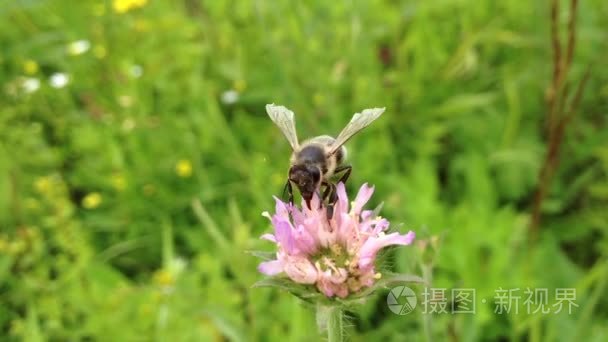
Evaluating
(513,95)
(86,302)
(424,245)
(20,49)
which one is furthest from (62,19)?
(424,245)

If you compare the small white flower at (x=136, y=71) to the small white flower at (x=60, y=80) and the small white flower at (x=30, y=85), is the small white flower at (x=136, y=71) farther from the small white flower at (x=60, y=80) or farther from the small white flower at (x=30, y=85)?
the small white flower at (x=30, y=85)

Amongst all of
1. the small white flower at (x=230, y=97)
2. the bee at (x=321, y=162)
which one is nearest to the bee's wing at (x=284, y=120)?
the bee at (x=321, y=162)

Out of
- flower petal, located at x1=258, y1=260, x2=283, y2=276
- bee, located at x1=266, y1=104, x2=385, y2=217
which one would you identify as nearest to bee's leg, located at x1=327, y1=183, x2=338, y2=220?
bee, located at x1=266, y1=104, x2=385, y2=217

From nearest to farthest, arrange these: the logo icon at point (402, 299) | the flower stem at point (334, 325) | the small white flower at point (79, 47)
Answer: the flower stem at point (334, 325) < the logo icon at point (402, 299) < the small white flower at point (79, 47)

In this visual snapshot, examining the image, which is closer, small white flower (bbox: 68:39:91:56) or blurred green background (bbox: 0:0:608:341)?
blurred green background (bbox: 0:0:608:341)

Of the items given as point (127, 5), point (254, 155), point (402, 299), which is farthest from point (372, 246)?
point (127, 5)

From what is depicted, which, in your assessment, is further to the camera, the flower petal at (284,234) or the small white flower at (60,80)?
the small white flower at (60,80)

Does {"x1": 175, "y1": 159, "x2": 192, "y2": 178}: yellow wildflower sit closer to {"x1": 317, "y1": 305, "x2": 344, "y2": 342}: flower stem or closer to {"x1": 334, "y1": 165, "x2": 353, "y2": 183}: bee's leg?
{"x1": 334, "y1": 165, "x2": 353, "y2": 183}: bee's leg
